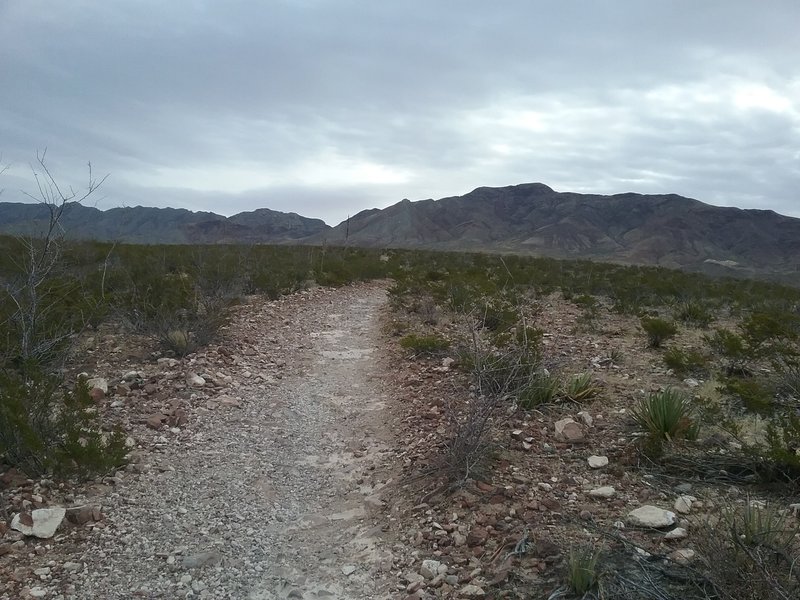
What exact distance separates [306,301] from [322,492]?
955 centimetres

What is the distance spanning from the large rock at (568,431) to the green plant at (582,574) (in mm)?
2161

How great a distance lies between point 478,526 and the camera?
395cm

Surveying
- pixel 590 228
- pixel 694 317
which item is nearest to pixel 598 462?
pixel 694 317

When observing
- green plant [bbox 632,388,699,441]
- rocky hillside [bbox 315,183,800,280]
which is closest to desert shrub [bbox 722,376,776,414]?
green plant [bbox 632,388,699,441]

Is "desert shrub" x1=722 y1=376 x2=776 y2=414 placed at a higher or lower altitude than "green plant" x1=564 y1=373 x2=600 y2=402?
higher

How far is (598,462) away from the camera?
466 centimetres

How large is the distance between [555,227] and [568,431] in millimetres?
131317

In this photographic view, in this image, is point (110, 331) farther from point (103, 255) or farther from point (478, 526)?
point (103, 255)

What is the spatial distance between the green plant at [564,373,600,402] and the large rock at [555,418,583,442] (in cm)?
71

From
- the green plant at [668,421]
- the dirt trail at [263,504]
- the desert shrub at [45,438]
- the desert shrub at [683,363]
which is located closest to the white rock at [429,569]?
the dirt trail at [263,504]

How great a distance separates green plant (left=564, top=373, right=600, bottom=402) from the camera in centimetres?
615

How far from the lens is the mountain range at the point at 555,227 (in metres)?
112

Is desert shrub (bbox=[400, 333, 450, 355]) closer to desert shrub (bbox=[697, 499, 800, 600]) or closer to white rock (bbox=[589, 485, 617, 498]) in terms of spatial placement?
white rock (bbox=[589, 485, 617, 498])

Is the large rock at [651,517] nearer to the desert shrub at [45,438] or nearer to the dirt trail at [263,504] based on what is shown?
the dirt trail at [263,504]
